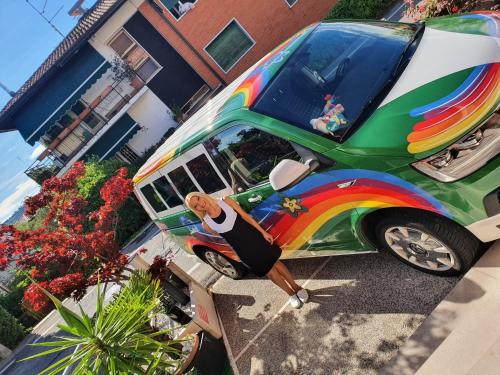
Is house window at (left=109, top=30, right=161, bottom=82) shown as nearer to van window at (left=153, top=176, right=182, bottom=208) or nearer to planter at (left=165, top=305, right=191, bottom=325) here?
van window at (left=153, top=176, right=182, bottom=208)

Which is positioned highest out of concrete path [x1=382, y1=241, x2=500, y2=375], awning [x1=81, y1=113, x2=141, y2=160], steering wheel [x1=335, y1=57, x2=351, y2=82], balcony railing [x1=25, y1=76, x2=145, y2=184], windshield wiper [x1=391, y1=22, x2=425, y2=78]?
balcony railing [x1=25, y1=76, x2=145, y2=184]

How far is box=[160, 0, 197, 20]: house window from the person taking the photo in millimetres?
15875

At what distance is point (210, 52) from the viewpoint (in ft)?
54.9

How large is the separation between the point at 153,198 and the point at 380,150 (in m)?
3.30

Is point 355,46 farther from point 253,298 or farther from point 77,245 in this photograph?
point 77,245

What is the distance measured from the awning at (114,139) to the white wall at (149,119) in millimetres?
389

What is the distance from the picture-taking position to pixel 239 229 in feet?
12.1

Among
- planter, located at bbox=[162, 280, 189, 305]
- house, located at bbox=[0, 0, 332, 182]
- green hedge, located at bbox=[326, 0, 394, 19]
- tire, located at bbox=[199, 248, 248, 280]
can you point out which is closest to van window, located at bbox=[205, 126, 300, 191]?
tire, located at bbox=[199, 248, 248, 280]

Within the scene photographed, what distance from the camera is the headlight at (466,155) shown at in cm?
253

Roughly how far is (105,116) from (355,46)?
15720 mm

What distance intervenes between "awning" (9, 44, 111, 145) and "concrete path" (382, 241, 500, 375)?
16853 millimetres

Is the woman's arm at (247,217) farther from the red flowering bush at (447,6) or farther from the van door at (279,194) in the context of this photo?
the red flowering bush at (447,6)

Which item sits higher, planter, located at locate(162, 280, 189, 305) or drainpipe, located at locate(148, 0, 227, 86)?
drainpipe, located at locate(148, 0, 227, 86)

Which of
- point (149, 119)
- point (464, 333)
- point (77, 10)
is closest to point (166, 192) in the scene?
point (464, 333)
